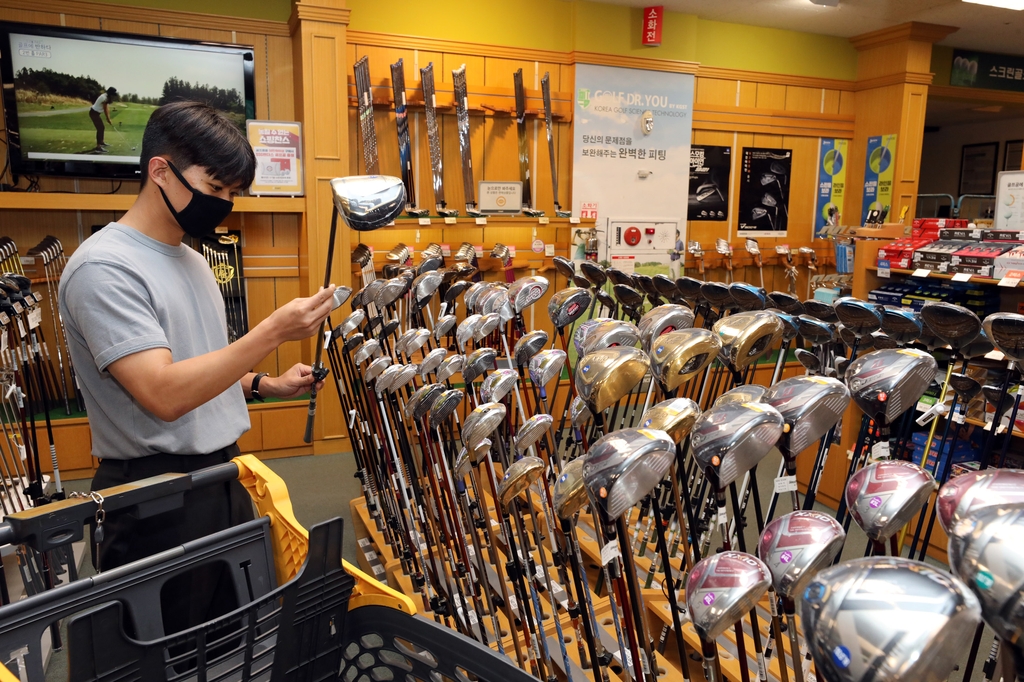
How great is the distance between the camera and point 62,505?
1.13 m

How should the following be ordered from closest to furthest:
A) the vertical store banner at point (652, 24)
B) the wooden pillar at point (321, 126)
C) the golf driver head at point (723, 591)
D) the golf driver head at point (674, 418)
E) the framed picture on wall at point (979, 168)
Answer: the golf driver head at point (723, 591), the golf driver head at point (674, 418), the wooden pillar at point (321, 126), the vertical store banner at point (652, 24), the framed picture on wall at point (979, 168)

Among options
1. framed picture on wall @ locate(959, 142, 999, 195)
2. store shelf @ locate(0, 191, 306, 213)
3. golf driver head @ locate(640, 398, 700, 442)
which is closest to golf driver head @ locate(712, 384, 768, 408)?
golf driver head @ locate(640, 398, 700, 442)

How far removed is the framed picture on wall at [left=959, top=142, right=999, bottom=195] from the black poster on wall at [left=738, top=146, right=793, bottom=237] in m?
6.17

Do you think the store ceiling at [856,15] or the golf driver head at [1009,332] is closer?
the golf driver head at [1009,332]

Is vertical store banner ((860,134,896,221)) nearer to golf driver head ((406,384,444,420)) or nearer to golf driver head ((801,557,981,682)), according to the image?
golf driver head ((406,384,444,420))

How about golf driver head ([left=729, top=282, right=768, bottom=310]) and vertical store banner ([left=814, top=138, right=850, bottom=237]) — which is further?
vertical store banner ([left=814, top=138, right=850, bottom=237])

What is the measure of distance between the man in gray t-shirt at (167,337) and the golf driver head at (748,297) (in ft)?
6.40

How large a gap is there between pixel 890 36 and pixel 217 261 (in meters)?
6.90

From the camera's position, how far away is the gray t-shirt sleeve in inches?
56.7

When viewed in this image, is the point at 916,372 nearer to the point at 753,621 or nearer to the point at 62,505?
the point at 753,621

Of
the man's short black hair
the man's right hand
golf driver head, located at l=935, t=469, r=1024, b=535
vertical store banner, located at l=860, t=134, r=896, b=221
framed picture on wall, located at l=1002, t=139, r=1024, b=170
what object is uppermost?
framed picture on wall, located at l=1002, t=139, r=1024, b=170

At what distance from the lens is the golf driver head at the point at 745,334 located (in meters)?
2.19

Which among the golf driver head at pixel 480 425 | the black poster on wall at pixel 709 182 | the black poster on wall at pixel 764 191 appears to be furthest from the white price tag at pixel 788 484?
the black poster on wall at pixel 764 191

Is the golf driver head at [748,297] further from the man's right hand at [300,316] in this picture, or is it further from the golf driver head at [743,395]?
the man's right hand at [300,316]
